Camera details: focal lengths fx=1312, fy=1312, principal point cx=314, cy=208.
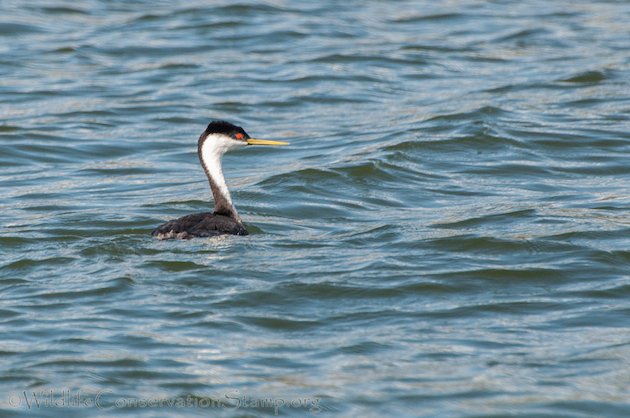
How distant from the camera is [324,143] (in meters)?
16.1

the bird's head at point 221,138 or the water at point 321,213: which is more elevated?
the bird's head at point 221,138

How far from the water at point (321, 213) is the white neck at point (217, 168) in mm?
455

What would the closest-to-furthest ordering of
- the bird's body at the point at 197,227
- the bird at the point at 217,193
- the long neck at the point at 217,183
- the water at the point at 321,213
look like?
the water at the point at 321,213, the bird's body at the point at 197,227, the bird at the point at 217,193, the long neck at the point at 217,183

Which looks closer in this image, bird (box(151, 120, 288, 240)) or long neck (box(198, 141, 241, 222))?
bird (box(151, 120, 288, 240))

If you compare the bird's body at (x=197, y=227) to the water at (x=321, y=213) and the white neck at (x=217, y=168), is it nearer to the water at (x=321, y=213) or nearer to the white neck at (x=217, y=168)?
the water at (x=321, y=213)

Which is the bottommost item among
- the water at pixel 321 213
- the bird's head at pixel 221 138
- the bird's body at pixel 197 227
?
the water at pixel 321 213

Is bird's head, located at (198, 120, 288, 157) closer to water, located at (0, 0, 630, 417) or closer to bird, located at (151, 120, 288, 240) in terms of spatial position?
bird, located at (151, 120, 288, 240)

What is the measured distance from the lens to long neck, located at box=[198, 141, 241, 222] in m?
11.6

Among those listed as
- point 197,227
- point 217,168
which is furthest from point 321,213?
point 197,227

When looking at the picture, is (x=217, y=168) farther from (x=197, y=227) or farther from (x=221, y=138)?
(x=197, y=227)

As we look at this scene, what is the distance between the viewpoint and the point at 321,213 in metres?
12.8

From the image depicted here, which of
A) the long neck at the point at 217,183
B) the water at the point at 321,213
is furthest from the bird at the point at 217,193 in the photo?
the water at the point at 321,213

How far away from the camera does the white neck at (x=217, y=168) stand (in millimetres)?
11656

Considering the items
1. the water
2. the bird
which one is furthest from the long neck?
the water
